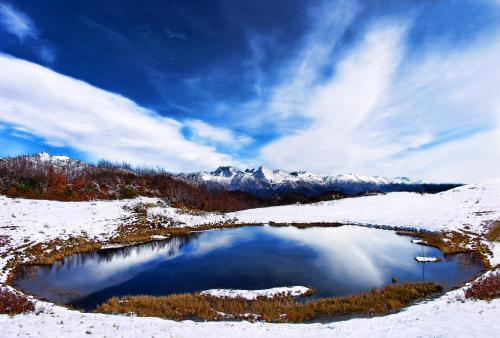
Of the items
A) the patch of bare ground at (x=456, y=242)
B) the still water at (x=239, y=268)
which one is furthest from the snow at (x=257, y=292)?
the patch of bare ground at (x=456, y=242)

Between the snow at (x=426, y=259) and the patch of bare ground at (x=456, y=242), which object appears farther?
the patch of bare ground at (x=456, y=242)

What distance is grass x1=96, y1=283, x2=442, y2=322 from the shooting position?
19.5 m

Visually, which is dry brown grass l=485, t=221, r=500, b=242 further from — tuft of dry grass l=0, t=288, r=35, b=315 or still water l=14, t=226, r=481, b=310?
tuft of dry grass l=0, t=288, r=35, b=315

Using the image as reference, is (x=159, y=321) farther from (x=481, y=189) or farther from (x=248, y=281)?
(x=481, y=189)

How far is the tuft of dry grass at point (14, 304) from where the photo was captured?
→ 1843 cm

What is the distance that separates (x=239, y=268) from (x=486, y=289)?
21.5 meters

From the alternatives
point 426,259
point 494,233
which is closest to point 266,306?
point 426,259

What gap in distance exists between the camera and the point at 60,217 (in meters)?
49.1

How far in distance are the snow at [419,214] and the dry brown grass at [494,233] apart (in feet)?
3.99

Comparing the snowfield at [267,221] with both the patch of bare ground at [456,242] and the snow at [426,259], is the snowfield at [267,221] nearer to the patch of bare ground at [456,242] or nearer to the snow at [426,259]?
the patch of bare ground at [456,242]

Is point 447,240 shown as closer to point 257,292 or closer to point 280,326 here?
point 257,292

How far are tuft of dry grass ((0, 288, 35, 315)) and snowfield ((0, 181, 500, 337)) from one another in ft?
2.45

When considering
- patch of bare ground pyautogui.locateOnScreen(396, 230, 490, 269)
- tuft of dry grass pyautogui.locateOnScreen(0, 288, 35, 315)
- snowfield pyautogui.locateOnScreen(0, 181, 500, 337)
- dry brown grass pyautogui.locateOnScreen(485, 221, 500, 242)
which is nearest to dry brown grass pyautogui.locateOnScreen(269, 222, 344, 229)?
snowfield pyautogui.locateOnScreen(0, 181, 500, 337)

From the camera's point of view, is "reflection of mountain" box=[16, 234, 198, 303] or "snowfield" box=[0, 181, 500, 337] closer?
"snowfield" box=[0, 181, 500, 337]
